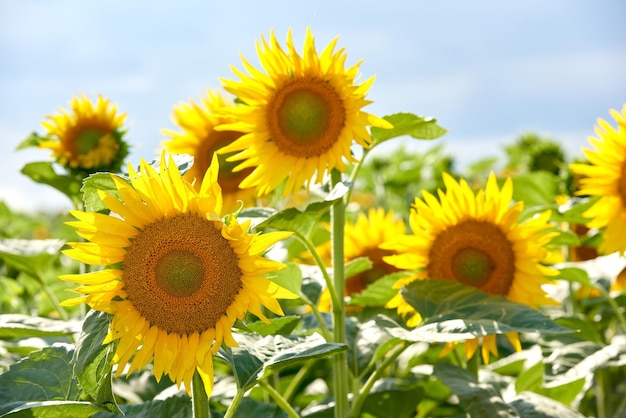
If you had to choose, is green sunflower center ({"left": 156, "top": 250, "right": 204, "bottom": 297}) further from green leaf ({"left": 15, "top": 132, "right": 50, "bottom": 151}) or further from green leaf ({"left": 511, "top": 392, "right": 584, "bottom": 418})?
green leaf ({"left": 15, "top": 132, "right": 50, "bottom": 151})

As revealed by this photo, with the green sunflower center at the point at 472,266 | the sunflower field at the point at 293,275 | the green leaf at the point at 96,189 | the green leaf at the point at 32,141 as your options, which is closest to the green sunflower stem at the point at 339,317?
the sunflower field at the point at 293,275

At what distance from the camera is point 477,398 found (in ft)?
5.51

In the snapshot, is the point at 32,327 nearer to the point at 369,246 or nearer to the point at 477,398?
the point at 477,398

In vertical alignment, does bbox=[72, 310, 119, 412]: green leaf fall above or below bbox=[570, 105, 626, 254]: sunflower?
below

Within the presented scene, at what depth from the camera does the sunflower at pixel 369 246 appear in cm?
233

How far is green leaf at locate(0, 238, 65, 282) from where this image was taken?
2225 mm

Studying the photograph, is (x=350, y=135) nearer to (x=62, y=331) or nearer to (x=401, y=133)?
(x=401, y=133)

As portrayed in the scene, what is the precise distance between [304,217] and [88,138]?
37.4 inches

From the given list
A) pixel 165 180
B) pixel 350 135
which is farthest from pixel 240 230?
pixel 350 135

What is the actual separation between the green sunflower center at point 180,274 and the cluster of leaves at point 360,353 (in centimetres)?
10

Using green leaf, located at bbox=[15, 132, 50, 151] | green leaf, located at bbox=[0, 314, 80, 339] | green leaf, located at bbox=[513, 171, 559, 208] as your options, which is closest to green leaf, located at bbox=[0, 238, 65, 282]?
green leaf, located at bbox=[15, 132, 50, 151]

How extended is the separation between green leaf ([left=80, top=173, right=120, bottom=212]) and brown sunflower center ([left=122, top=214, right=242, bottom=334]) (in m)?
0.09

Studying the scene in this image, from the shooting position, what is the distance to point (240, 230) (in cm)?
121

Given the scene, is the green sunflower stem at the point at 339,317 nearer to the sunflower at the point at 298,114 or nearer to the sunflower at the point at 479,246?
the sunflower at the point at 298,114
